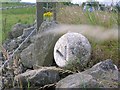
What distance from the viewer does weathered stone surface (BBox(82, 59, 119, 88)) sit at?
8.84 feet

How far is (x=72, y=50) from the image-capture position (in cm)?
337

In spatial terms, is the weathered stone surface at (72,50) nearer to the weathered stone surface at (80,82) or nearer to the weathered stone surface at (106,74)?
the weathered stone surface at (106,74)

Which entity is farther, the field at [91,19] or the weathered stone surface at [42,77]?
the field at [91,19]

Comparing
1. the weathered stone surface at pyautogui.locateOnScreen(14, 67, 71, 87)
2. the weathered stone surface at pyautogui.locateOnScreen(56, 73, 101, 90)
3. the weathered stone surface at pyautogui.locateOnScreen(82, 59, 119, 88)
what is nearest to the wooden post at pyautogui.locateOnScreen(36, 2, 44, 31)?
the weathered stone surface at pyautogui.locateOnScreen(14, 67, 71, 87)

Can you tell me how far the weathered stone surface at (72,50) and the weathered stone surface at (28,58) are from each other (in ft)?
1.35

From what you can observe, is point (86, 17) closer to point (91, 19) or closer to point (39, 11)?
point (91, 19)

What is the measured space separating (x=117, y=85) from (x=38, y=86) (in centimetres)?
74

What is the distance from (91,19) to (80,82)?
1392 mm

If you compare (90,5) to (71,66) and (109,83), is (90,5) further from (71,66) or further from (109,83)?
(109,83)

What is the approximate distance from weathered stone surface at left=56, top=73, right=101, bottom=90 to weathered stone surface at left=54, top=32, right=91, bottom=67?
0.59 m

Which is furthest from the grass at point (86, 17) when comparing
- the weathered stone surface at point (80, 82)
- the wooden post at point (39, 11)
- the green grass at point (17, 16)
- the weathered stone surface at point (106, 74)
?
the weathered stone surface at point (80, 82)

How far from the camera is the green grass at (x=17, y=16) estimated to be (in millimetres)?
4754

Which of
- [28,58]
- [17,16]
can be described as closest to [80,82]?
[28,58]

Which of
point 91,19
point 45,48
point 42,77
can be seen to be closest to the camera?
point 42,77
